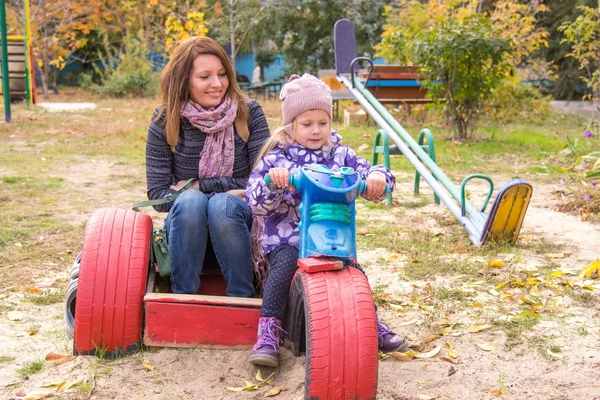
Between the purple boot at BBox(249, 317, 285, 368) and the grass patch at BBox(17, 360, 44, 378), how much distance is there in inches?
30.6

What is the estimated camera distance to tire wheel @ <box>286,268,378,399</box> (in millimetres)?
2102

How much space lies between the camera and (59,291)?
11.4ft

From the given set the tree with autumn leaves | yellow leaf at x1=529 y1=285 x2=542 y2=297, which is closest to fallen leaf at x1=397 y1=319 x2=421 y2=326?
yellow leaf at x1=529 y1=285 x2=542 y2=297

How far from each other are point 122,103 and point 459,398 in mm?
13523

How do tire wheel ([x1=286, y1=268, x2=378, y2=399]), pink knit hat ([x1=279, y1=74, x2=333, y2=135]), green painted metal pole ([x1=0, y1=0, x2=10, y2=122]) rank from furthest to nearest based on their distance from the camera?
green painted metal pole ([x1=0, y1=0, x2=10, y2=122])
pink knit hat ([x1=279, y1=74, x2=333, y2=135])
tire wheel ([x1=286, y1=268, x2=378, y2=399])

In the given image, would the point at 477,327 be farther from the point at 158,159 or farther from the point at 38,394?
the point at 38,394

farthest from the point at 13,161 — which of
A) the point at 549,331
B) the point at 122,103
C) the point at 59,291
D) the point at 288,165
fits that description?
the point at 122,103

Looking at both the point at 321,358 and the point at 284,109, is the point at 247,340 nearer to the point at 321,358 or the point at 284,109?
the point at 321,358

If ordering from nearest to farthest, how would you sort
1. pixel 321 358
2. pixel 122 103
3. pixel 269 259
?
pixel 321 358 < pixel 269 259 < pixel 122 103

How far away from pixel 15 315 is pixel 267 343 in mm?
1321

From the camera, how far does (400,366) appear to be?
8.52 ft

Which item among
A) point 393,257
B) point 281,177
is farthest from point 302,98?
point 393,257

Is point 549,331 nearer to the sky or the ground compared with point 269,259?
nearer to the ground

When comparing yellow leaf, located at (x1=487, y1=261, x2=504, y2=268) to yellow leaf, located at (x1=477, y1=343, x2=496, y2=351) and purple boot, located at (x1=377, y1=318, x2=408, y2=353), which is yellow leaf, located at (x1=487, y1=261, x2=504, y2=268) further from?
purple boot, located at (x1=377, y1=318, x2=408, y2=353)
